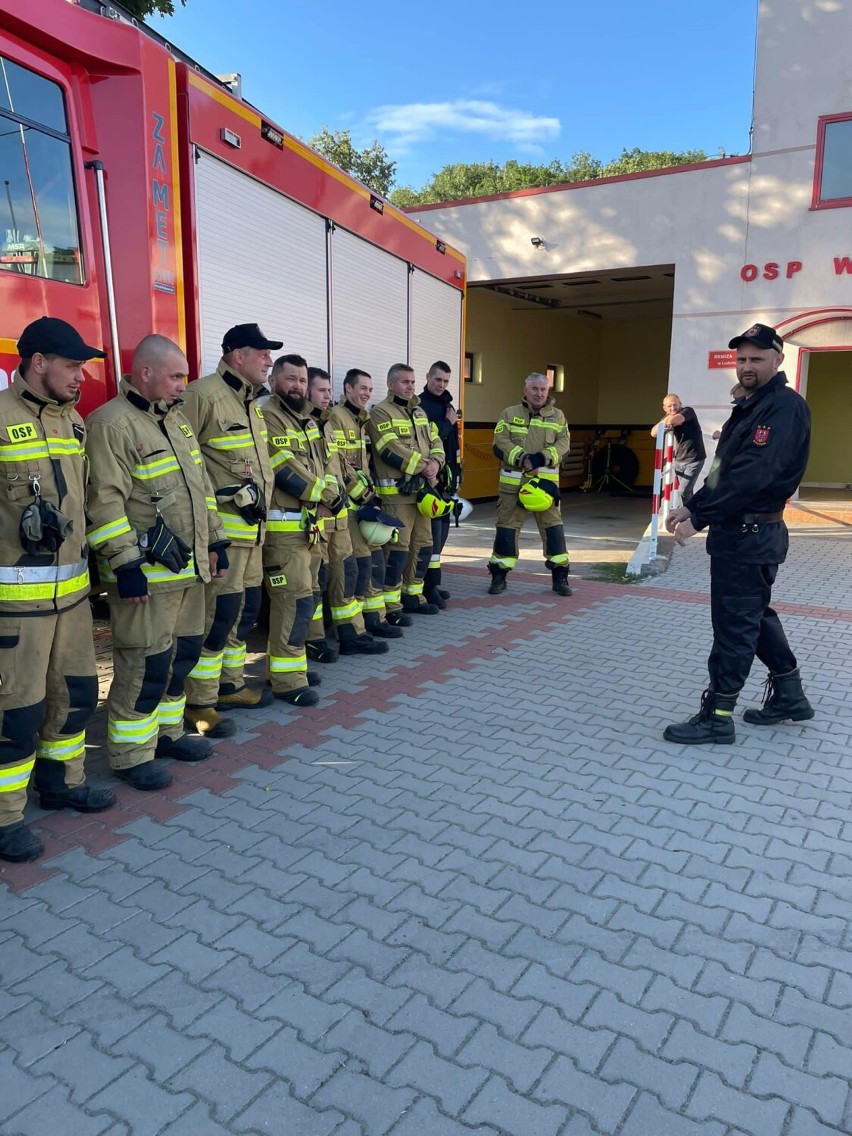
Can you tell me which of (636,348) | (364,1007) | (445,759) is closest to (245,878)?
(364,1007)

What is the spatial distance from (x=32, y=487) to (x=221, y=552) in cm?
111

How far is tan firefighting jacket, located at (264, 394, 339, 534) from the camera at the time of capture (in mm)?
4672

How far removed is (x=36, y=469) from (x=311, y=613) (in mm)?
2063

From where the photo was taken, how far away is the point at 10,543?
3008 mm

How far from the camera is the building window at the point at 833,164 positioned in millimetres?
11211

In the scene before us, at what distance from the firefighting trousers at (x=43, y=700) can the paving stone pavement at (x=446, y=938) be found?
24 centimetres

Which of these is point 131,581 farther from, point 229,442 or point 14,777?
point 229,442

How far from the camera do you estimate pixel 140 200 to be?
3.97m

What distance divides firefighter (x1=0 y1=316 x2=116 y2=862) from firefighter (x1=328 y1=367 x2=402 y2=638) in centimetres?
249

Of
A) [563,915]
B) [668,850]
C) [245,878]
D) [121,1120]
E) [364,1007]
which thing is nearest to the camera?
[121,1120]

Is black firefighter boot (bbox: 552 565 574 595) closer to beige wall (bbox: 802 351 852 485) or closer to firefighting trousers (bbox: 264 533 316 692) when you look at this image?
firefighting trousers (bbox: 264 533 316 692)

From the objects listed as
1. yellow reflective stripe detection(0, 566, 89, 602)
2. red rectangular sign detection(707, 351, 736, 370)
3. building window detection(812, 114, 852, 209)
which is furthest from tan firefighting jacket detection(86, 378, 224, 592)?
building window detection(812, 114, 852, 209)

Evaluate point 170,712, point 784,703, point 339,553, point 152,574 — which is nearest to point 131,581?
point 152,574

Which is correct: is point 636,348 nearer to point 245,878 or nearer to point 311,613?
point 311,613
